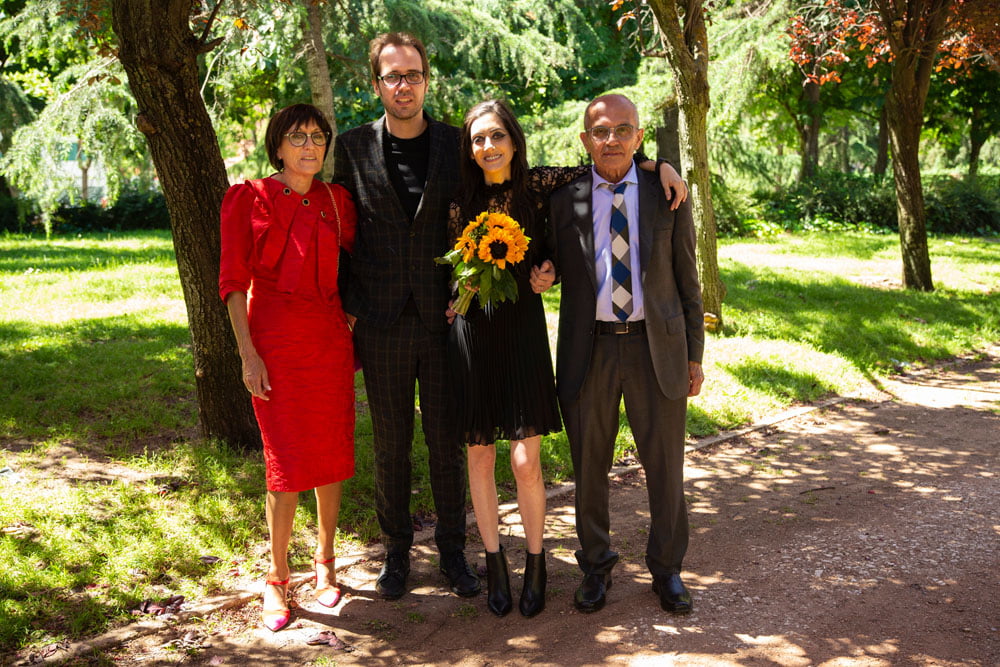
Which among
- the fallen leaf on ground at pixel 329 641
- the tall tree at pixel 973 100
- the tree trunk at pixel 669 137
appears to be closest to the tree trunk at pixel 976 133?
the tall tree at pixel 973 100

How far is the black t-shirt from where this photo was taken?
3893mm

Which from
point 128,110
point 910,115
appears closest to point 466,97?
point 128,110

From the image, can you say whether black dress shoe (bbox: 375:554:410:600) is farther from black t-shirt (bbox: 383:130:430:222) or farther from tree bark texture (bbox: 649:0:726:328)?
tree bark texture (bbox: 649:0:726:328)

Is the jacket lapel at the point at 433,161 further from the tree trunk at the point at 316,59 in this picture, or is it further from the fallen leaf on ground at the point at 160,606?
the tree trunk at the point at 316,59

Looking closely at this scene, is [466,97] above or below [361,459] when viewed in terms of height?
above

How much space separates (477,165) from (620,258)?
29.5 inches

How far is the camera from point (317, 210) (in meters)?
3.87

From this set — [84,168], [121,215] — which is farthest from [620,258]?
[121,215]

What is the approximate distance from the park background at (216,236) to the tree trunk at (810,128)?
13 cm

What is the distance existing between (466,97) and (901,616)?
10992 millimetres

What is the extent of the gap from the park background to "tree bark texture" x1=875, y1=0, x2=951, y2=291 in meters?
0.04

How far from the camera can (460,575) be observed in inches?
165

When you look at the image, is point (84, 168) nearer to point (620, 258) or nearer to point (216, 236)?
point (216, 236)

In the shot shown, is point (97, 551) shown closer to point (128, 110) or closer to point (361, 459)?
point (361, 459)
